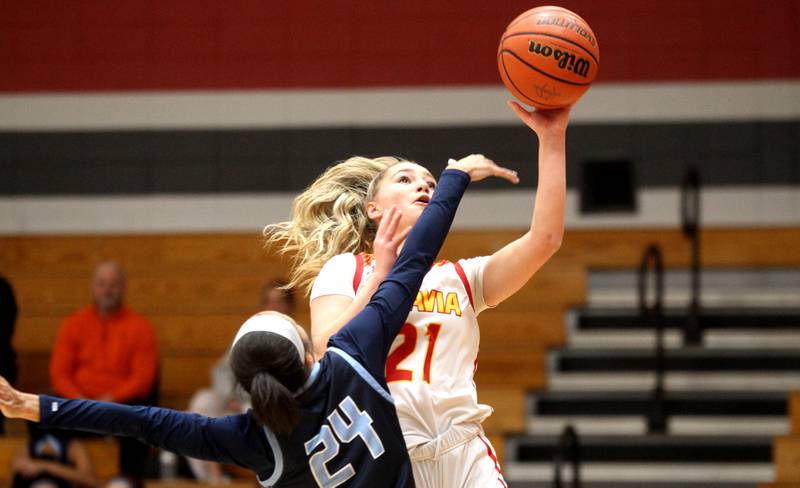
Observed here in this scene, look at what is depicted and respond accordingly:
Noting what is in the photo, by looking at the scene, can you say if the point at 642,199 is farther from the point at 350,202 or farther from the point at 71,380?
the point at 350,202

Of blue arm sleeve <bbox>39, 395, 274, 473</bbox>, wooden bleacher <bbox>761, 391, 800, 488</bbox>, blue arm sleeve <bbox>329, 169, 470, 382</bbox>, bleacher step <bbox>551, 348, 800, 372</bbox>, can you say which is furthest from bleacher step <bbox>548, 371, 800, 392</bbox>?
blue arm sleeve <bbox>39, 395, 274, 473</bbox>

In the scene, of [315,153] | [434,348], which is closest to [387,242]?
[434,348]

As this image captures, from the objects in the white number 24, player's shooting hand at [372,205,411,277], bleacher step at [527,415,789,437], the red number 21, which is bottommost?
bleacher step at [527,415,789,437]

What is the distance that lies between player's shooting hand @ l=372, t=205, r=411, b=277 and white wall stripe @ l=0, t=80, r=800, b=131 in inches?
225

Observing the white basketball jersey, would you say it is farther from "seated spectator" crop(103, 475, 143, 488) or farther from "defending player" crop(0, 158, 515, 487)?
"seated spectator" crop(103, 475, 143, 488)

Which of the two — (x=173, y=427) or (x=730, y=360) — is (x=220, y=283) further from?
(x=173, y=427)

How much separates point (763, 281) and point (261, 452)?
6.21 meters

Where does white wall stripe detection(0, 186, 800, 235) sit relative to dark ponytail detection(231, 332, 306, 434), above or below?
above

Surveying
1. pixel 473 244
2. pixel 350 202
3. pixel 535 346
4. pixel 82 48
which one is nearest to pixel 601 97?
pixel 473 244

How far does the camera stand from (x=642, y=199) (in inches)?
364

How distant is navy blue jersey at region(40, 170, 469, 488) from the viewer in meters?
3.24

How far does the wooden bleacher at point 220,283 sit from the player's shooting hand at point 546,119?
4.33 metres

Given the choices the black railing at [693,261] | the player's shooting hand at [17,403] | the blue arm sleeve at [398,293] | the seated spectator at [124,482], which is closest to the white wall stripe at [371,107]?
the black railing at [693,261]

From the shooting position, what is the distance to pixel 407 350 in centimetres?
371
